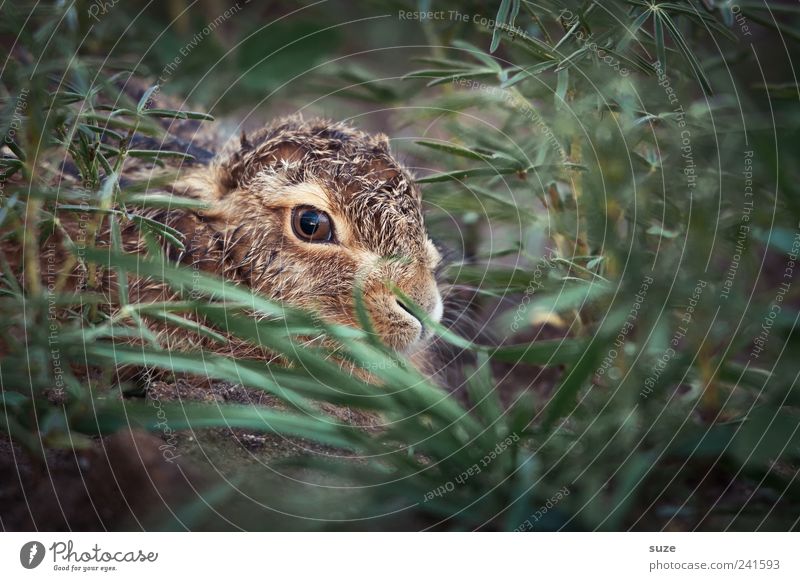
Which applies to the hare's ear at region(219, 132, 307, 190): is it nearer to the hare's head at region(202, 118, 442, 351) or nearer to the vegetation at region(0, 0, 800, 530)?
the hare's head at region(202, 118, 442, 351)

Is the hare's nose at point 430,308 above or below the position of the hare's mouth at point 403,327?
above

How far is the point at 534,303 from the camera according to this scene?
1.37 metres

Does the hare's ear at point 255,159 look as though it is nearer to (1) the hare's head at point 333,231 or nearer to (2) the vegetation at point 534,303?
(1) the hare's head at point 333,231

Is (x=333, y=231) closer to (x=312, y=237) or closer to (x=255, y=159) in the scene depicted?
(x=312, y=237)

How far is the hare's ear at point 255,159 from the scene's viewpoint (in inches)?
54.0

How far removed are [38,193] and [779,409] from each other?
1118 mm

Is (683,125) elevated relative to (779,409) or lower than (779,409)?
elevated

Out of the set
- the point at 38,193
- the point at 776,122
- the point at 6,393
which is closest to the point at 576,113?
the point at 776,122

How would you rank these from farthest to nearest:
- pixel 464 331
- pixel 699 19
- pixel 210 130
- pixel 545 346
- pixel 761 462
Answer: pixel 210 130
pixel 464 331
pixel 699 19
pixel 545 346
pixel 761 462

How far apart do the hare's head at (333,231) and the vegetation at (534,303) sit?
0.06 metres

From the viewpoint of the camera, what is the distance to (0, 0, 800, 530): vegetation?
1093mm

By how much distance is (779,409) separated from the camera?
1.14 m

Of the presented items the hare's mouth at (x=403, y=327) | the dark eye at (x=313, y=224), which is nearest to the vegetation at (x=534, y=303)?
the hare's mouth at (x=403, y=327)

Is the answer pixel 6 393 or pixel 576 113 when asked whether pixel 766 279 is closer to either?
pixel 576 113
